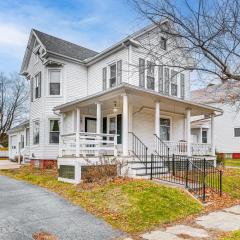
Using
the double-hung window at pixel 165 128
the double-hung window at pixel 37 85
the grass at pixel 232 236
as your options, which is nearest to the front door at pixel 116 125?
the double-hung window at pixel 165 128

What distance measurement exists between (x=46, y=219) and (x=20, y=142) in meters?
22.6

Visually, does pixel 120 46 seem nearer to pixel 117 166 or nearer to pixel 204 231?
pixel 117 166

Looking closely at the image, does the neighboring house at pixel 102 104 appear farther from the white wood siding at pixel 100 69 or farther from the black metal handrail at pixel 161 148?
the black metal handrail at pixel 161 148

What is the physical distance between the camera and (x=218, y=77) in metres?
8.22

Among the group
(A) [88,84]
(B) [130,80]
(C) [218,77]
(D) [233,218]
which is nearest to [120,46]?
(B) [130,80]

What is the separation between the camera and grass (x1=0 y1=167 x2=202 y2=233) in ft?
27.7

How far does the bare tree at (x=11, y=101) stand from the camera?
51938 millimetres

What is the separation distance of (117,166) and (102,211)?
448 centimetres

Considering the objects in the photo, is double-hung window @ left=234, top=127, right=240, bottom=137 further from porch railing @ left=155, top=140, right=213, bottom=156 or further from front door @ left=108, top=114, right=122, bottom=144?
front door @ left=108, top=114, right=122, bottom=144

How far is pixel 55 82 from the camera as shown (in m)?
20.8

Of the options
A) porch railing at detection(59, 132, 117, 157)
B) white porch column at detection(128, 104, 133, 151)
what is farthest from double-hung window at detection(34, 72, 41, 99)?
white porch column at detection(128, 104, 133, 151)

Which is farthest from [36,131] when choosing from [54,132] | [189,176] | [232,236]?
[232,236]

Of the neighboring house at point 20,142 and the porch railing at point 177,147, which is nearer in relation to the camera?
the porch railing at point 177,147

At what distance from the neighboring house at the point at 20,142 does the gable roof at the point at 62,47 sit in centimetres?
732
